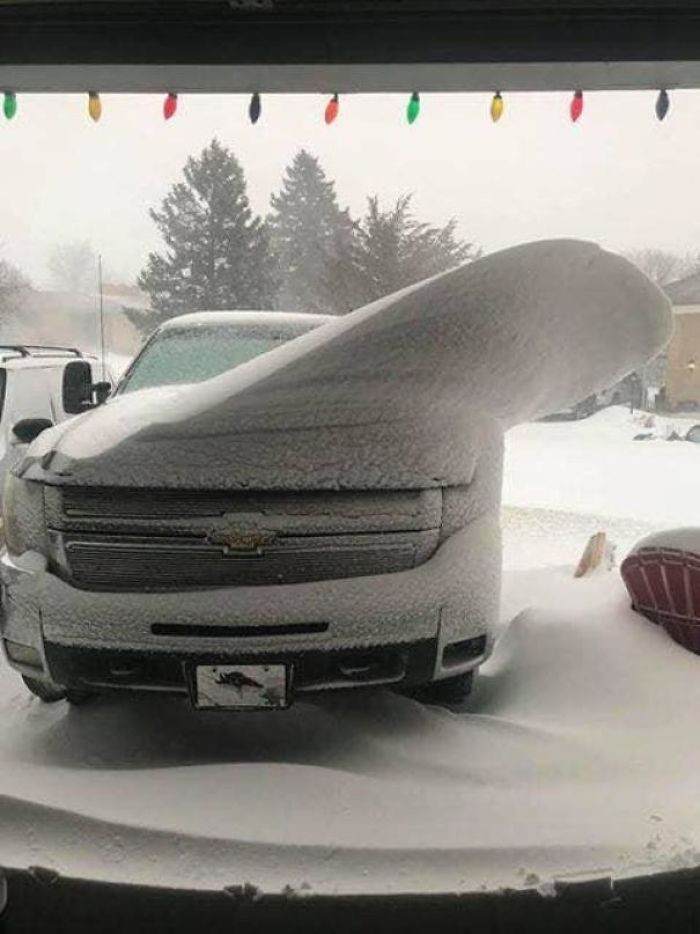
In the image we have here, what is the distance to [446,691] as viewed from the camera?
9.80 ft

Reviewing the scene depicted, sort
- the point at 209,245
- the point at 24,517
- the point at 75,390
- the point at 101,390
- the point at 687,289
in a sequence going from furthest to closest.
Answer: the point at 209,245
the point at 687,289
the point at 101,390
the point at 75,390
the point at 24,517

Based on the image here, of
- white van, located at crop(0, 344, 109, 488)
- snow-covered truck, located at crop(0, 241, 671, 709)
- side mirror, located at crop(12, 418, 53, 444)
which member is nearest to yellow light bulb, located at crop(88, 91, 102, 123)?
white van, located at crop(0, 344, 109, 488)

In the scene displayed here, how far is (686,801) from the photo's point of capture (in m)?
2.38

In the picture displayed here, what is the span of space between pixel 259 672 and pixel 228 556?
386 mm

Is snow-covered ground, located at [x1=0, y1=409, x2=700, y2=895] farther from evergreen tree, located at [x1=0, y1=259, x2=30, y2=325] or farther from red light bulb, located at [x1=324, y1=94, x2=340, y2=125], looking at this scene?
evergreen tree, located at [x1=0, y1=259, x2=30, y2=325]

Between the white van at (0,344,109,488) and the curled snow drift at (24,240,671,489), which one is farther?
the white van at (0,344,109,488)

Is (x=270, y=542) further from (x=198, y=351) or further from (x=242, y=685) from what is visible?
(x=198, y=351)

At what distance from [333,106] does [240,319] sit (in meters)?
1.35

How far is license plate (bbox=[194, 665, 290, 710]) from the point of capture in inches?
97.2

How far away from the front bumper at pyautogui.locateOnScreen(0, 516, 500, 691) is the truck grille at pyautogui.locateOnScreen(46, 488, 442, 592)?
5 cm

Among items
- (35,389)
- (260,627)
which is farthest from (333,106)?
(35,389)

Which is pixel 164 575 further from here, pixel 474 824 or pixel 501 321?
pixel 501 321

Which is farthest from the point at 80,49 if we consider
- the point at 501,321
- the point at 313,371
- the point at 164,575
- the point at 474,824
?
the point at 474,824

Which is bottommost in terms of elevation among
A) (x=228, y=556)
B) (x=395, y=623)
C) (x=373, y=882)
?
(x=373, y=882)
